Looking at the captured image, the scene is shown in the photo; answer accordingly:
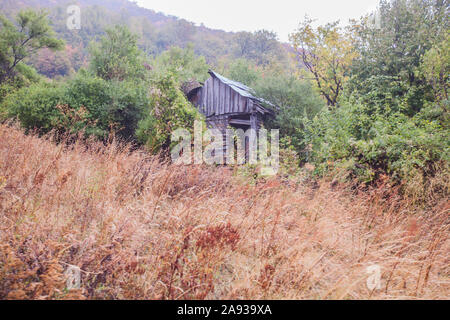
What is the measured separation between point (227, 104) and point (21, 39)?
660 inches

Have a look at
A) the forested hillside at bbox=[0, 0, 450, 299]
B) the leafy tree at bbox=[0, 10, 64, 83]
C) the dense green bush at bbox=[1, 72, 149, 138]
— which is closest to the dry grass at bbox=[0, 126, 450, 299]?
the forested hillside at bbox=[0, 0, 450, 299]

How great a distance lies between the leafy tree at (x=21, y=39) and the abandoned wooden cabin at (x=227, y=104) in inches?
503

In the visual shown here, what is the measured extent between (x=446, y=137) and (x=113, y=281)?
735 cm

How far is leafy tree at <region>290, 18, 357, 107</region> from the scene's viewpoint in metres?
14.5

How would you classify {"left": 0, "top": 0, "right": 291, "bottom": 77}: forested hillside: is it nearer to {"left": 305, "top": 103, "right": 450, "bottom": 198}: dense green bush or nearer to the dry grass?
{"left": 305, "top": 103, "right": 450, "bottom": 198}: dense green bush

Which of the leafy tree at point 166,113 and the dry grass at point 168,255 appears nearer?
the dry grass at point 168,255

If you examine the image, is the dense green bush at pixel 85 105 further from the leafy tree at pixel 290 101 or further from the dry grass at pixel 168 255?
the dry grass at pixel 168 255

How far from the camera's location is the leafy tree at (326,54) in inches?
571

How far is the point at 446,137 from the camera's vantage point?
537cm

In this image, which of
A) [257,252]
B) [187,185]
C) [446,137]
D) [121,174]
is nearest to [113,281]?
[257,252]

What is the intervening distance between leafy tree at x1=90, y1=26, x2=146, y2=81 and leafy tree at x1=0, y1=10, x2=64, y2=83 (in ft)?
Result: 11.2

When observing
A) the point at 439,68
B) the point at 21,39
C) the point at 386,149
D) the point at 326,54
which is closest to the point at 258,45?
the point at 326,54

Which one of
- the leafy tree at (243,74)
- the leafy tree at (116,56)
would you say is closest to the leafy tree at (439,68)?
the leafy tree at (243,74)
